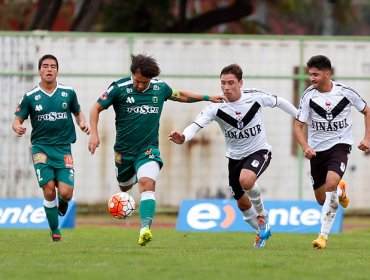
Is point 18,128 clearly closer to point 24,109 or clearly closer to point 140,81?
point 24,109

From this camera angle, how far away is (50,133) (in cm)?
1373

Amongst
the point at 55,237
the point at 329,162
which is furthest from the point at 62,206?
the point at 329,162

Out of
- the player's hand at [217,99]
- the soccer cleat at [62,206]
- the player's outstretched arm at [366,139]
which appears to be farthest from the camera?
the soccer cleat at [62,206]

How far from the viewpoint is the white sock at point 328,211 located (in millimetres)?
12664

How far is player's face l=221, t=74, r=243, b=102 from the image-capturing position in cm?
1312

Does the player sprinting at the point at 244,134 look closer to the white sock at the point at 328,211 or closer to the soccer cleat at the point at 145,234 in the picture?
the white sock at the point at 328,211

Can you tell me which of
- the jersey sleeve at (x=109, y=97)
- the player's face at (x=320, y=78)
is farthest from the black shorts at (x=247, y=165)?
the jersey sleeve at (x=109, y=97)

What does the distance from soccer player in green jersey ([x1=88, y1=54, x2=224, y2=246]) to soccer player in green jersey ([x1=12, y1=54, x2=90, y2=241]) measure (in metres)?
0.88

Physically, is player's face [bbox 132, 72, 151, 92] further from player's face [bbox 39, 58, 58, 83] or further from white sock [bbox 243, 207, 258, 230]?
white sock [bbox 243, 207, 258, 230]

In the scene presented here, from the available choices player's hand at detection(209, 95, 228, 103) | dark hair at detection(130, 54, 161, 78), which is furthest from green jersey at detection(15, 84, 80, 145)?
player's hand at detection(209, 95, 228, 103)

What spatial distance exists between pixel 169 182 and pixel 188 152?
0.71 m

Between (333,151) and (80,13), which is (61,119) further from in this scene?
(80,13)

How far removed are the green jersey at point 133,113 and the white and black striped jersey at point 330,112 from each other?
1.84 metres

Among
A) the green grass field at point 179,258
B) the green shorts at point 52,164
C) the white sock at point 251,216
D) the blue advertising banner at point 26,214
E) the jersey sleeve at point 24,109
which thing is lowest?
the blue advertising banner at point 26,214
